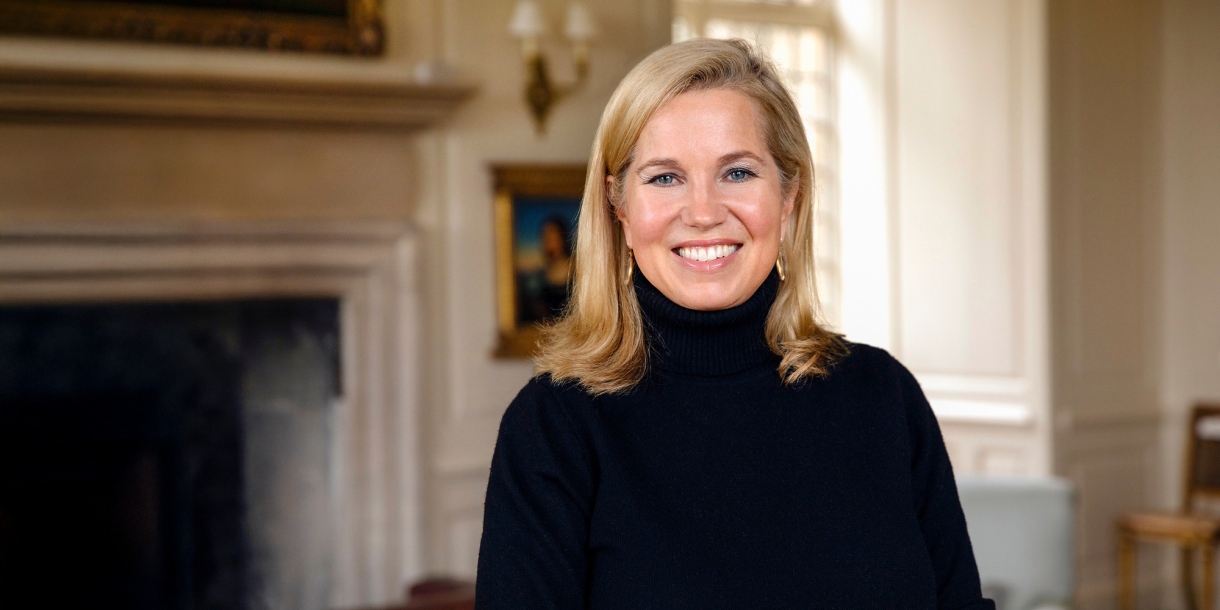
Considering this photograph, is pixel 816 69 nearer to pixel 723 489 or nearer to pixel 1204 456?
pixel 1204 456

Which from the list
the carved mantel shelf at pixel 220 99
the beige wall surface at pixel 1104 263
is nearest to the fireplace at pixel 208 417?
the carved mantel shelf at pixel 220 99

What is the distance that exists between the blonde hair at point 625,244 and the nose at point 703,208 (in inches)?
3.5

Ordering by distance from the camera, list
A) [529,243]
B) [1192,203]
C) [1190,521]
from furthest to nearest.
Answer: [1192,203]
[1190,521]
[529,243]

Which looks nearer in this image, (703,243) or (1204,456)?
(703,243)

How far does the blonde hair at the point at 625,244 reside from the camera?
4.15 ft

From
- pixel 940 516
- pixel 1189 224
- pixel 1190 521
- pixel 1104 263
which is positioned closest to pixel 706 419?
pixel 940 516

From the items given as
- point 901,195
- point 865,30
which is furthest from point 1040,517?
point 865,30

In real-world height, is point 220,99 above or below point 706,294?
above

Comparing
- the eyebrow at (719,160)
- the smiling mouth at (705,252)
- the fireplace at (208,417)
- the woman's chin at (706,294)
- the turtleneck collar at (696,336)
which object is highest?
the eyebrow at (719,160)

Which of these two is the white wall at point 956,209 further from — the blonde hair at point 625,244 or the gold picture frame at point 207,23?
the blonde hair at point 625,244

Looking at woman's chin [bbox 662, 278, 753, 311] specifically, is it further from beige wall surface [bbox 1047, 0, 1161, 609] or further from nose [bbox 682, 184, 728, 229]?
beige wall surface [bbox 1047, 0, 1161, 609]

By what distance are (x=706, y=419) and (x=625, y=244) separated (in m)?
0.24

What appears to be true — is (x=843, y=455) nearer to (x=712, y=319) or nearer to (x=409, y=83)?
(x=712, y=319)

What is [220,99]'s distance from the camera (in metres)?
3.51
